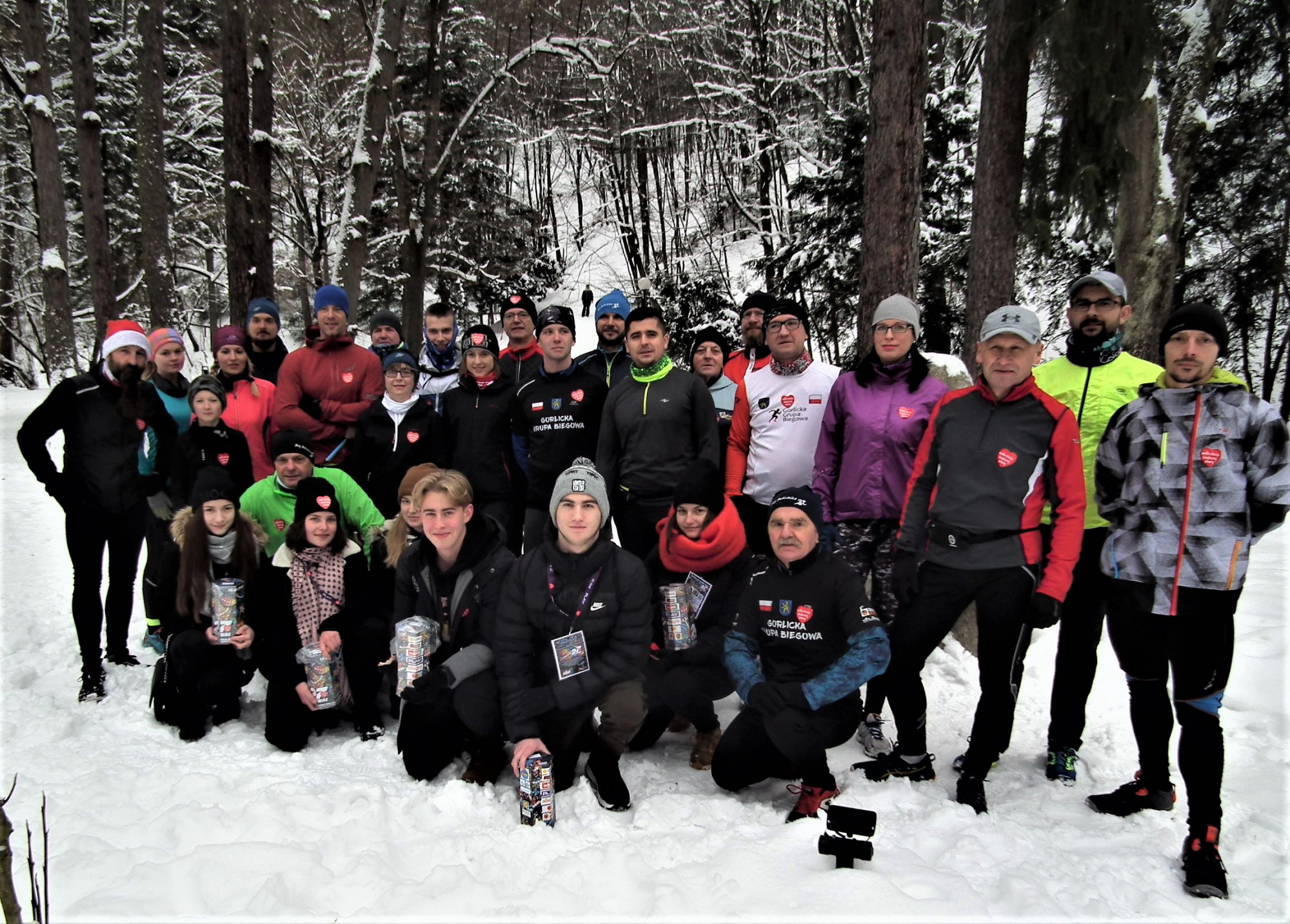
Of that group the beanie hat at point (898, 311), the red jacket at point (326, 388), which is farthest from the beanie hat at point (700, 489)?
the red jacket at point (326, 388)

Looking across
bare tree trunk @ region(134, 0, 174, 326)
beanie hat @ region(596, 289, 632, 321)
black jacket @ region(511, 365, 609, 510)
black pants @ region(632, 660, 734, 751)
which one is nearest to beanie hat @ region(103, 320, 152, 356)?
black jacket @ region(511, 365, 609, 510)

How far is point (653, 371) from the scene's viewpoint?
425 cm

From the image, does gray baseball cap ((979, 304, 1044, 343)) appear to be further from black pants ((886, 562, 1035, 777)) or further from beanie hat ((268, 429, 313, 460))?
beanie hat ((268, 429, 313, 460))

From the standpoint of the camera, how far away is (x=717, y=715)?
4.03m

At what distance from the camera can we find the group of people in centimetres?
279

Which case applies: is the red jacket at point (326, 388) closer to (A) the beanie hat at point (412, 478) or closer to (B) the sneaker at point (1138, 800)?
(A) the beanie hat at point (412, 478)

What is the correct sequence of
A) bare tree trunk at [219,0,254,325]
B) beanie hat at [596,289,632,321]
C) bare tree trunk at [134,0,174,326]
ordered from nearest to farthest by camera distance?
beanie hat at [596,289,632,321], bare tree trunk at [219,0,254,325], bare tree trunk at [134,0,174,326]

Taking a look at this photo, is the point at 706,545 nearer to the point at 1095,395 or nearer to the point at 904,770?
the point at 904,770

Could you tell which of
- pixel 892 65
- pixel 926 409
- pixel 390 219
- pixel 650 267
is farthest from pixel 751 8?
pixel 926 409

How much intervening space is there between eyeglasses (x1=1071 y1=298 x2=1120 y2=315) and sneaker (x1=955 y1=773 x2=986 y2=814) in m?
2.07

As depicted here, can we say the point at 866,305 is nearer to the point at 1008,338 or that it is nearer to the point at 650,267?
the point at 1008,338

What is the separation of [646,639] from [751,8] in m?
18.5

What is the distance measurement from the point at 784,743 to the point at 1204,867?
1.46 meters

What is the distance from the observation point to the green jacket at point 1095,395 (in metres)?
3.21
